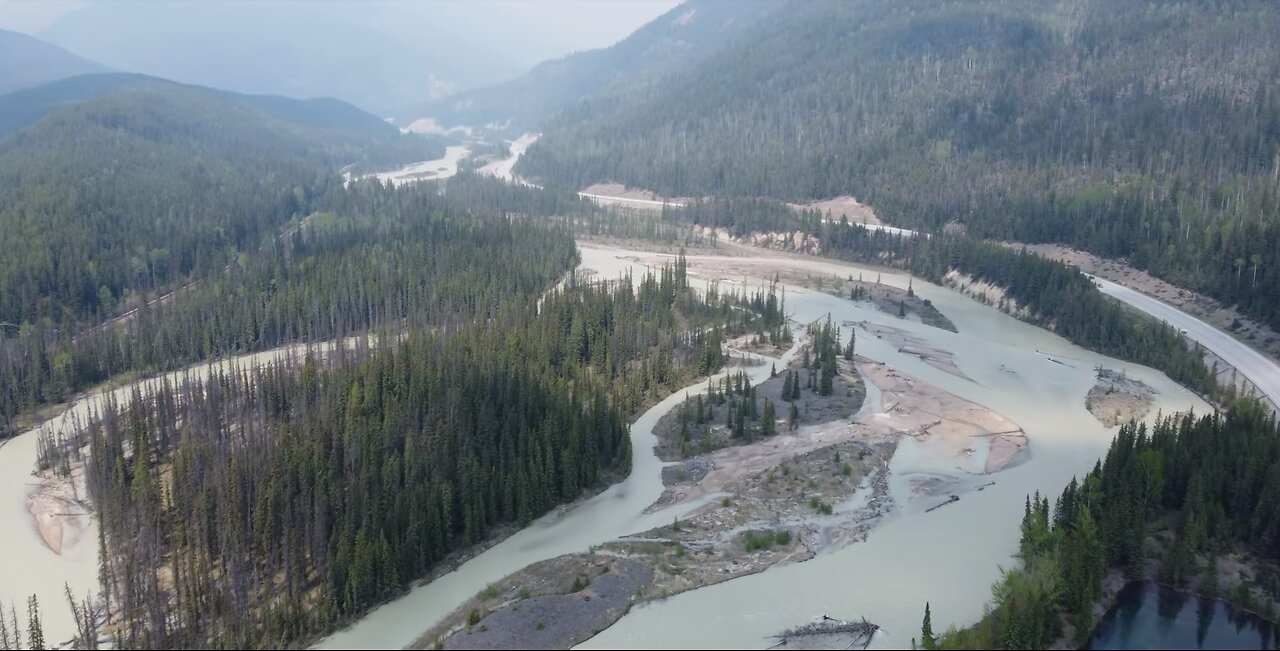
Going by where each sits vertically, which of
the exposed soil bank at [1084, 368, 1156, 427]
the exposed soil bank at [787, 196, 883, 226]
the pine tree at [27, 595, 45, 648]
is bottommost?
the exposed soil bank at [1084, 368, 1156, 427]

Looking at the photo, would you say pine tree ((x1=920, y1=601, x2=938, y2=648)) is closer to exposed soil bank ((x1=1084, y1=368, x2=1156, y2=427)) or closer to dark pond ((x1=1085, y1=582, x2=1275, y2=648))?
dark pond ((x1=1085, y1=582, x2=1275, y2=648))

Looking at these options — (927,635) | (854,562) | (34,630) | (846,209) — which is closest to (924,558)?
(854,562)

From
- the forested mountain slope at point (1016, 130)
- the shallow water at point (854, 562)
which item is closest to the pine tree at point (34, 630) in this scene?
the shallow water at point (854, 562)

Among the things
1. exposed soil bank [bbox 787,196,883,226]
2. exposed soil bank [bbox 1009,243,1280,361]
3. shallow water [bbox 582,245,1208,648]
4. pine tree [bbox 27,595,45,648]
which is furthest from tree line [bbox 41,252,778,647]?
exposed soil bank [bbox 787,196,883,226]

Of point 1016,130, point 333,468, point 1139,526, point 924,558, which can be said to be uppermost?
point 1016,130

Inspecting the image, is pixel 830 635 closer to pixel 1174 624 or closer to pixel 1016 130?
pixel 1174 624

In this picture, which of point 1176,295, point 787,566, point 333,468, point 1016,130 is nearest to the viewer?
point 787,566
